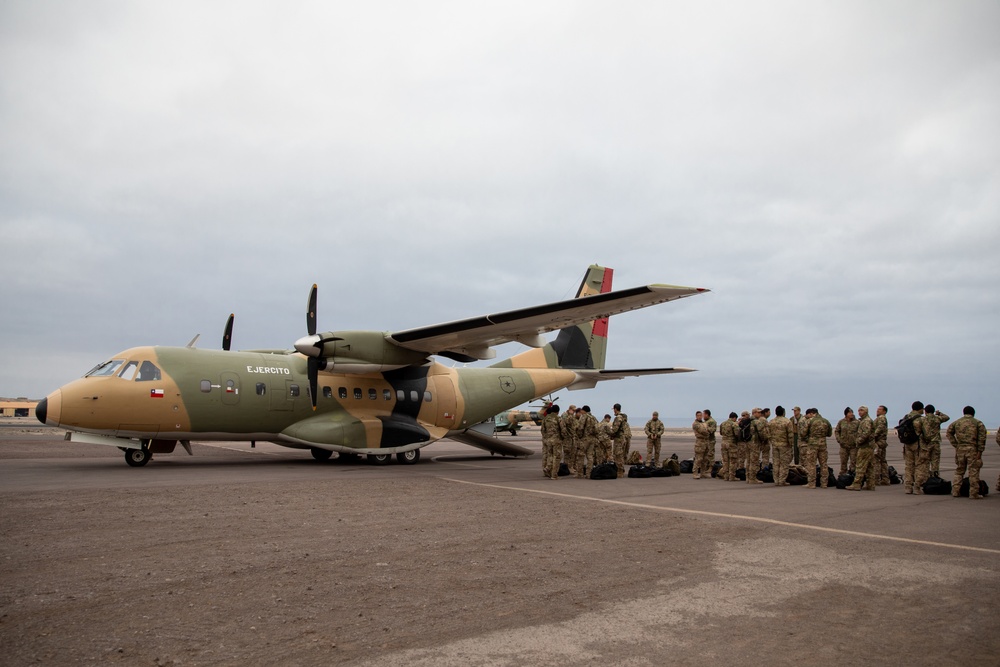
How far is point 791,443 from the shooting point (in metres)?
14.0

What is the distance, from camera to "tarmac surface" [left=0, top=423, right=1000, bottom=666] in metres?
4.32

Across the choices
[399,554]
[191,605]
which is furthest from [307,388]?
[191,605]

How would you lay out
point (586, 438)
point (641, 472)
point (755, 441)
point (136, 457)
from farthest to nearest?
point (136, 457), point (641, 472), point (586, 438), point (755, 441)

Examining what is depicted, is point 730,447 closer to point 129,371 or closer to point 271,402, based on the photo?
point 271,402

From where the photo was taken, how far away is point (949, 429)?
11945mm

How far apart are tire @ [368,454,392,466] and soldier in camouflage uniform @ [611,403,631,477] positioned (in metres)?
6.58

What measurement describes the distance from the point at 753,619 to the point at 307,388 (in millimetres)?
15091

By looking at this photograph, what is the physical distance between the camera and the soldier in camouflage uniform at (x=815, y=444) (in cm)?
1366

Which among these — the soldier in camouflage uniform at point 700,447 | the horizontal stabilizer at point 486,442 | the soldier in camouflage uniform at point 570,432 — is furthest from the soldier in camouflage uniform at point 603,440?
the horizontal stabilizer at point 486,442

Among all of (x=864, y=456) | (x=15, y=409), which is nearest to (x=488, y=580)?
(x=864, y=456)

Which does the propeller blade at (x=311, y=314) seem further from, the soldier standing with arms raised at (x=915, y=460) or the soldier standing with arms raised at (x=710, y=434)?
the soldier standing with arms raised at (x=915, y=460)

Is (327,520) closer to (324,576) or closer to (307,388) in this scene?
(324,576)

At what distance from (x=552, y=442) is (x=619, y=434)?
1.91m

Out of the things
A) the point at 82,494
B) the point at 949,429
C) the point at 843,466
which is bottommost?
the point at 82,494
